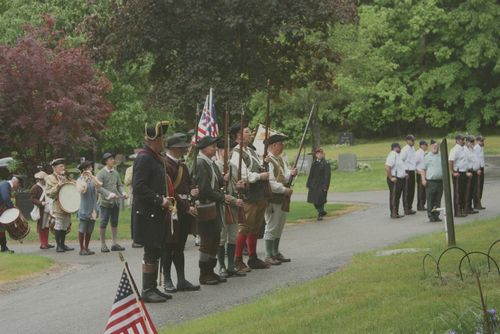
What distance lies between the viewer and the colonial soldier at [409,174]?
23016mm

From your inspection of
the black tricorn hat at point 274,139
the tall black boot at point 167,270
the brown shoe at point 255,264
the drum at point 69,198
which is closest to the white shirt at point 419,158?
the drum at point 69,198

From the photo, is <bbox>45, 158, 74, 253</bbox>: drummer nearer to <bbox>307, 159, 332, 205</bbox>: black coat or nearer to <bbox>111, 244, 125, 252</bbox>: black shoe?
<bbox>111, 244, 125, 252</bbox>: black shoe

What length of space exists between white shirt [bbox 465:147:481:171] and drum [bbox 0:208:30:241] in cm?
1093

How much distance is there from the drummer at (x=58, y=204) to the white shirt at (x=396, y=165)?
8.31 meters

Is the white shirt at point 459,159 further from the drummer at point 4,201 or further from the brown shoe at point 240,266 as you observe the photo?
the drummer at point 4,201

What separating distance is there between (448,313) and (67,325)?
15.1 ft

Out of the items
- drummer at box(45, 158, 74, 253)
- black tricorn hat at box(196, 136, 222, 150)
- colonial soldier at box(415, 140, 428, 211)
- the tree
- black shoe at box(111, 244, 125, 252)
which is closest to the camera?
black tricorn hat at box(196, 136, 222, 150)

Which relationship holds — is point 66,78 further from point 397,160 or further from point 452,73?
point 452,73

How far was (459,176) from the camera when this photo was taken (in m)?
22.2

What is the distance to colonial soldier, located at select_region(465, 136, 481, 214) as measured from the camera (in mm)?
22250

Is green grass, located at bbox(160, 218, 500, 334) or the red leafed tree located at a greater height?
the red leafed tree

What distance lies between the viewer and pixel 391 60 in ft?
209

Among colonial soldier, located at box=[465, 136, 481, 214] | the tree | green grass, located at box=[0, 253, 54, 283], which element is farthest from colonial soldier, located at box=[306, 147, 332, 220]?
green grass, located at box=[0, 253, 54, 283]

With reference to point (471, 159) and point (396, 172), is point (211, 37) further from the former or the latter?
point (471, 159)
